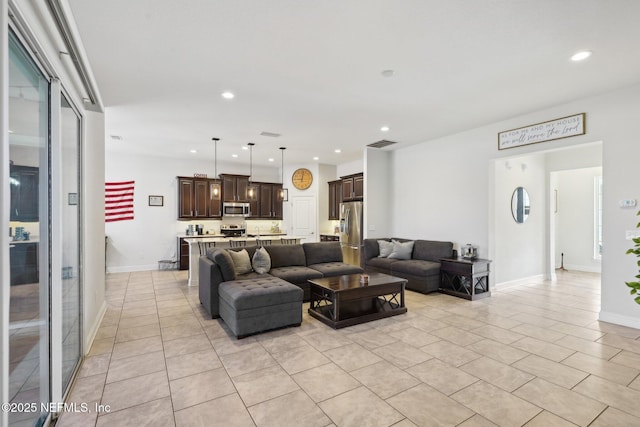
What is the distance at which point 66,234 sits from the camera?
8.77 feet

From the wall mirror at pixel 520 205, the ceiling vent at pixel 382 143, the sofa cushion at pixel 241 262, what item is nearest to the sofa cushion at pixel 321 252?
the sofa cushion at pixel 241 262

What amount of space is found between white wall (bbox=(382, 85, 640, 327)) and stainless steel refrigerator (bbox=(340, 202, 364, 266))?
90cm

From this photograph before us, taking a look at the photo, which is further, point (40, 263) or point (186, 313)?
point (186, 313)

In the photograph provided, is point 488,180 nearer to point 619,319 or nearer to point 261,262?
point 619,319

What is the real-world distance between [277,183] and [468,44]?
735 cm

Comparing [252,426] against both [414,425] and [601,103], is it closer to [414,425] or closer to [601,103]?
[414,425]

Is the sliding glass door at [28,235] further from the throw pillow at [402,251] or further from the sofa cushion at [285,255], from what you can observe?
the throw pillow at [402,251]

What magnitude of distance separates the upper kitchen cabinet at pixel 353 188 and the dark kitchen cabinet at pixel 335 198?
20.5 inches

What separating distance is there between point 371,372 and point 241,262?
263 cm

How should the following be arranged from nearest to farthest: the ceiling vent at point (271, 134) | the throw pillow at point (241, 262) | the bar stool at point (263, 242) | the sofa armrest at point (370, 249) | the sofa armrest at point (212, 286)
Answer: the sofa armrest at point (212, 286), the throw pillow at point (241, 262), the ceiling vent at point (271, 134), the bar stool at point (263, 242), the sofa armrest at point (370, 249)

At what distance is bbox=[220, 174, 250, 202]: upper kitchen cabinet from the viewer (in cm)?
852

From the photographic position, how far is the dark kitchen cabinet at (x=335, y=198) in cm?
880

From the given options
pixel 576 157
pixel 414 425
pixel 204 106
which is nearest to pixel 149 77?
pixel 204 106

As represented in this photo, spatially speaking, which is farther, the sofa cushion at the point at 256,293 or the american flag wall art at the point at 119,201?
the american flag wall art at the point at 119,201
